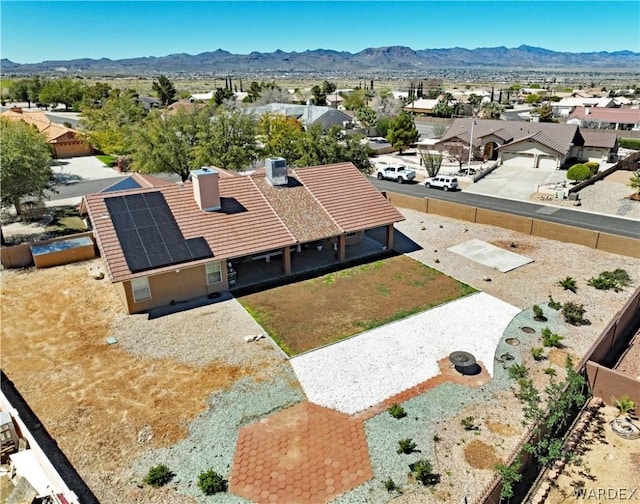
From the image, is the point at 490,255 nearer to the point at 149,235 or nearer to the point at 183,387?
the point at 149,235

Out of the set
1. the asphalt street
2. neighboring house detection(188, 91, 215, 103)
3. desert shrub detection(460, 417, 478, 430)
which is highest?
neighboring house detection(188, 91, 215, 103)

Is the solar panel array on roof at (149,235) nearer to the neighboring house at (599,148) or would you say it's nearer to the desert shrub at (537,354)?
the desert shrub at (537,354)

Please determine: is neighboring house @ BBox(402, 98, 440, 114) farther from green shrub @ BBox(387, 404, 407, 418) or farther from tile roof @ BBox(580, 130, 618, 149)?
green shrub @ BBox(387, 404, 407, 418)

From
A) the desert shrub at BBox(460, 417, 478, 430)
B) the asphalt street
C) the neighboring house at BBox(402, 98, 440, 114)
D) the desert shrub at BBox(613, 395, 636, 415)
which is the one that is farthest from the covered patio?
the neighboring house at BBox(402, 98, 440, 114)

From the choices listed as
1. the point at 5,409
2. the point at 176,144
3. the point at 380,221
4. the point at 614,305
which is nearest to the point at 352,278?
the point at 380,221

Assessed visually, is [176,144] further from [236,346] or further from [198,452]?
[198,452]

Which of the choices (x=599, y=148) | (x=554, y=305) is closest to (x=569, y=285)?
(x=554, y=305)
